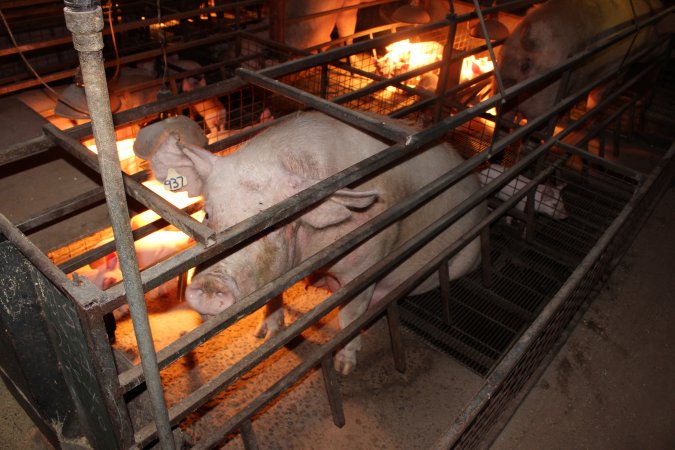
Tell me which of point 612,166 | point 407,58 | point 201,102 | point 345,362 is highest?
point 612,166

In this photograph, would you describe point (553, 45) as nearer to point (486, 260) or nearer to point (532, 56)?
point (532, 56)

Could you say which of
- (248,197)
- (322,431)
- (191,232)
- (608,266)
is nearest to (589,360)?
(608,266)

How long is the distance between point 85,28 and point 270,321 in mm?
2902

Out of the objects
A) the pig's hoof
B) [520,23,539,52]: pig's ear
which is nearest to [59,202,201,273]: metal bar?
the pig's hoof

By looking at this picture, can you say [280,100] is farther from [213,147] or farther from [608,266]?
[608,266]

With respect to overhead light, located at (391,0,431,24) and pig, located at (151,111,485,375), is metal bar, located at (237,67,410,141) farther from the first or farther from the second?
overhead light, located at (391,0,431,24)

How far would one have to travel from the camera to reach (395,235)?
328cm

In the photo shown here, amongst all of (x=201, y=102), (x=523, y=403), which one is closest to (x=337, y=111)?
(x=523, y=403)

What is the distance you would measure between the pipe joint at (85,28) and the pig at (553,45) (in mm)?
4968

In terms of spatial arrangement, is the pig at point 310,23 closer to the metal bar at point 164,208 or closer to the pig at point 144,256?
the pig at point 144,256

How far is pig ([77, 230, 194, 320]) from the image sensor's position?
3.56 meters

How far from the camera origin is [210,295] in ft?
6.96

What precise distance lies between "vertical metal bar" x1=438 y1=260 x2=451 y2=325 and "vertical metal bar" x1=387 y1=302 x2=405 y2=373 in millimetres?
442

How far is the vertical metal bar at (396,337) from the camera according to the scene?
3246 mm
